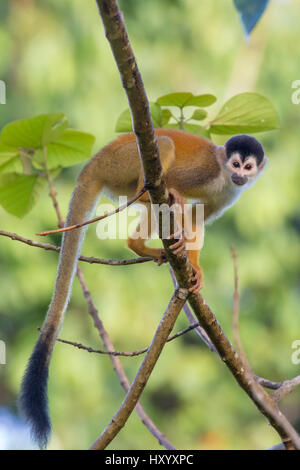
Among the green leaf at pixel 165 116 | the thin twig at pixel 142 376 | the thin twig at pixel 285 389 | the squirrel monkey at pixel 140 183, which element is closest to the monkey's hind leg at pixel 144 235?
the squirrel monkey at pixel 140 183

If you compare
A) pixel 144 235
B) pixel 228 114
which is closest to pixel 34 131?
pixel 228 114

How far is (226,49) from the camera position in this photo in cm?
758

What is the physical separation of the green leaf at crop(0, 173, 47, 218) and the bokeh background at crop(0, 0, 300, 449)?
142 inches

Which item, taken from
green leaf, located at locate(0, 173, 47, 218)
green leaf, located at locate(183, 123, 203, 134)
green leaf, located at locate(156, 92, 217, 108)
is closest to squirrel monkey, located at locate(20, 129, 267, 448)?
green leaf, located at locate(0, 173, 47, 218)

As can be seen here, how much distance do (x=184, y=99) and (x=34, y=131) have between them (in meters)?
0.58

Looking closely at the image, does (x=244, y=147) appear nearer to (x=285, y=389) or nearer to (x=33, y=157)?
(x=33, y=157)

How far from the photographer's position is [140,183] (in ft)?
8.23

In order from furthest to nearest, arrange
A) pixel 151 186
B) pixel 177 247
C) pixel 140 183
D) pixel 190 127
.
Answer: pixel 140 183 → pixel 190 127 → pixel 177 247 → pixel 151 186

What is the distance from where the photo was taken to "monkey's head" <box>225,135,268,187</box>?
114 inches

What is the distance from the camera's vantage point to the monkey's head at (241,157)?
289cm

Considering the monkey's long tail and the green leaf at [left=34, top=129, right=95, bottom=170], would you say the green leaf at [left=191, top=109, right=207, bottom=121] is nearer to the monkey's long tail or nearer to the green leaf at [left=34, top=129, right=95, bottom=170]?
the green leaf at [left=34, top=129, right=95, bottom=170]

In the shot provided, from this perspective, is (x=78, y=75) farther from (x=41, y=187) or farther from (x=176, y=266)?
(x=176, y=266)

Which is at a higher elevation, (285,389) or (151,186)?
(151,186)
